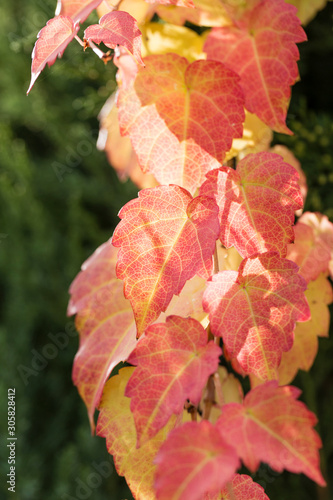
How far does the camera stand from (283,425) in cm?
39

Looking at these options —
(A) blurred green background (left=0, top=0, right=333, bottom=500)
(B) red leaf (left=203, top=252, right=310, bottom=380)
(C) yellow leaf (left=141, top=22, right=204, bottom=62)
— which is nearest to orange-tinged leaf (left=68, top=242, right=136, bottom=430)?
(B) red leaf (left=203, top=252, right=310, bottom=380)

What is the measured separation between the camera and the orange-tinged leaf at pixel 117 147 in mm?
756

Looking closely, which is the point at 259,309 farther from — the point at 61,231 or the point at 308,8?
the point at 61,231

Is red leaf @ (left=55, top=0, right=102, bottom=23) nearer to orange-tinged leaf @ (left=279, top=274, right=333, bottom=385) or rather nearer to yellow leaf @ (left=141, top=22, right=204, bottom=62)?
yellow leaf @ (left=141, top=22, right=204, bottom=62)

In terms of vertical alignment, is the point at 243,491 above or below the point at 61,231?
above

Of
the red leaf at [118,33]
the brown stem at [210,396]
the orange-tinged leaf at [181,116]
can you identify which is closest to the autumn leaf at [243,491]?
the brown stem at [210,396]

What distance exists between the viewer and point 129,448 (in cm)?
55

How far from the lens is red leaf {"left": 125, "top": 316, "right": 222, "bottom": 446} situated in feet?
1.43

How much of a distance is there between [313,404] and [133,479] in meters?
0.63

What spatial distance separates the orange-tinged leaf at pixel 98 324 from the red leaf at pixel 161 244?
0.37 feet

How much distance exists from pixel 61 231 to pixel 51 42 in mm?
1246

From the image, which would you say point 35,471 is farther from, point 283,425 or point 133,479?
point 283,425

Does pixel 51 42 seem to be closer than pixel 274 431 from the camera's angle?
No

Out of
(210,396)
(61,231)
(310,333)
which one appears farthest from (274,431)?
(61,231)
